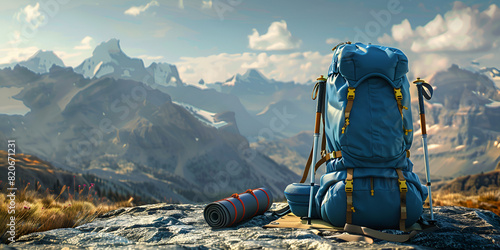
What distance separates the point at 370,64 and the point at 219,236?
13.5 feet

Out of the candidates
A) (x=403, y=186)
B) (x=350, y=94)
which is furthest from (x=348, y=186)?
(x=350, y=94)

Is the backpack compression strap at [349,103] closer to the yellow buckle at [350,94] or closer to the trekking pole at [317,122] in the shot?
the yellow buckle at [350,94]

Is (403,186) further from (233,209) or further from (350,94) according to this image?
(233,209)

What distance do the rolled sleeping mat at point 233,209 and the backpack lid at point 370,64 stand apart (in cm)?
324

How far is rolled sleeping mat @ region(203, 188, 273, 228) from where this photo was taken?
7387 millimetres

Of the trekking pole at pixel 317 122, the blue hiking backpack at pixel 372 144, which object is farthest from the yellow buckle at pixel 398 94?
the trekking pole at pixel 317 122

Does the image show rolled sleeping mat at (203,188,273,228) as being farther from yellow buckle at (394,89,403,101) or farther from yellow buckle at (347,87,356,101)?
yellow buckle at (394,89,403,101)

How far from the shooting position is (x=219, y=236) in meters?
6.48

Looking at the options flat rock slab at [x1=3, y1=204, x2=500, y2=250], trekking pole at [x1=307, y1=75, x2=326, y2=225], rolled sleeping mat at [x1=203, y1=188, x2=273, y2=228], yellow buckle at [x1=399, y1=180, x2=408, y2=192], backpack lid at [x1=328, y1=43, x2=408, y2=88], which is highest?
backpack lid at [x1=328, y1=43, x2=408, y2=88]

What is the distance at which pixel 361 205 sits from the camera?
6.98m

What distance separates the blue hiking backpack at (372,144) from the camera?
6.97 meters

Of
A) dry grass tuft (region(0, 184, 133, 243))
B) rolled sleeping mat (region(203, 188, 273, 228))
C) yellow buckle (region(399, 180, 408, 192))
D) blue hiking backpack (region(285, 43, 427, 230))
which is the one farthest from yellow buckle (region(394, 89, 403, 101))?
dry grass tuft (region(0, 184, 133, 243))

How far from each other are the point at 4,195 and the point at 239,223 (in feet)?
18.6

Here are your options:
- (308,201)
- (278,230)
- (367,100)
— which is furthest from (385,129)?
(278,230)
